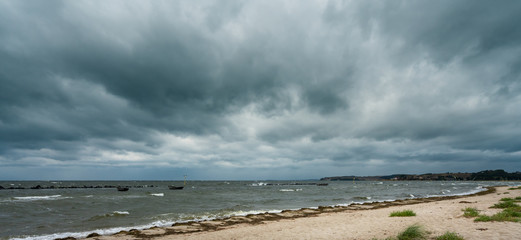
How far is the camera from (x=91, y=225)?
17.9 metres

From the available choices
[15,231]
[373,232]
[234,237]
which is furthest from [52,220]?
[373,232]

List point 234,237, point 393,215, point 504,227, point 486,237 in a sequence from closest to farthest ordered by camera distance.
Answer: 1. point 486,237
2. point 504,227
3. point 234,237
4. point 393,215

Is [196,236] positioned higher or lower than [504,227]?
lower

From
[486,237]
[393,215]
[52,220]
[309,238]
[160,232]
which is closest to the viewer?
[486,237]

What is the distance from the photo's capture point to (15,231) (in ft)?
53.4

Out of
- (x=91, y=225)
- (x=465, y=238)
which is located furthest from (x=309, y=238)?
(x=91, y=225)

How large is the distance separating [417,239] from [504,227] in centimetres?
419

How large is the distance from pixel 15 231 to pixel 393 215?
23.8 meters

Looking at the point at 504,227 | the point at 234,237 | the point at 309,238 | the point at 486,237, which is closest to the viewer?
the point at 486,237

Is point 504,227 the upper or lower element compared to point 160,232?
upper

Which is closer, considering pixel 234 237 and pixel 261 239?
pixel 261 239

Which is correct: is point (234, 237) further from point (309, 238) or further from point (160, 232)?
point (160, 232)

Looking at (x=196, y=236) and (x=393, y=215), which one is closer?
(x=196, y=236)

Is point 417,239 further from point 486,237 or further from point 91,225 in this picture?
point 91,225
